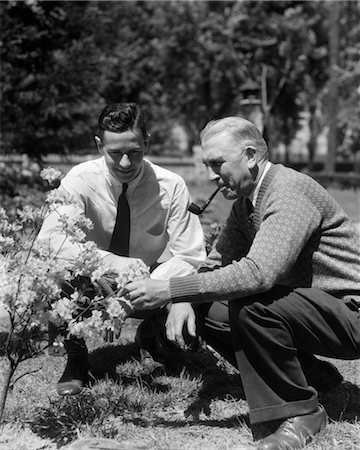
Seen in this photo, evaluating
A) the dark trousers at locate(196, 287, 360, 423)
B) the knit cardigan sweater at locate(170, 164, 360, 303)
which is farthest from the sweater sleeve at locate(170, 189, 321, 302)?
the dark trousers at locate(196, 287, 360, 423)

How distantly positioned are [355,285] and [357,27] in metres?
25.1

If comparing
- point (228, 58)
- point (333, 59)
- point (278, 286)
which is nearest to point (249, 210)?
point (278, 286)

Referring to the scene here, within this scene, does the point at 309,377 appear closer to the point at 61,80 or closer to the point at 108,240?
the point at 108,240

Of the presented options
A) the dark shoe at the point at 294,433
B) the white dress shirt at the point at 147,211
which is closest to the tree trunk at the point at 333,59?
the white dress shirt at the point at 147,211

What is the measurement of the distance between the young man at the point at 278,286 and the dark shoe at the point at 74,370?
2.66 ft

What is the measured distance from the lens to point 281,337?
250 centimetres

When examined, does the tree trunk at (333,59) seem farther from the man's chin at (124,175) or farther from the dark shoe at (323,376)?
the dark shoe at (323,376)

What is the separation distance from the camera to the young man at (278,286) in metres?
2.44

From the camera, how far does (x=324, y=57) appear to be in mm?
27531

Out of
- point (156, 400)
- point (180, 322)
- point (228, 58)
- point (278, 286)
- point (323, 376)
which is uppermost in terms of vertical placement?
point (278, 286)

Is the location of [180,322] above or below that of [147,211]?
below

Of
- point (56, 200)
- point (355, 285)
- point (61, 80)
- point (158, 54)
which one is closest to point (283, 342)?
point (355, 285)

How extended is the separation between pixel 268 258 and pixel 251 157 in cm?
48

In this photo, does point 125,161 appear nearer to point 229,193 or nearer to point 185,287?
point 229,193
